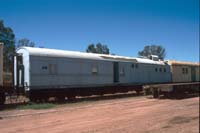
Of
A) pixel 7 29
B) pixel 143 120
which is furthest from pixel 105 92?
pixel 7 29

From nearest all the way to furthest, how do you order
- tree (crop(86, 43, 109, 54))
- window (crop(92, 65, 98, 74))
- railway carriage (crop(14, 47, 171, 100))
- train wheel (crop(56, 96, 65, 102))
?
1. railway carriage (crop(14, 47, 171, 100))
2. train wheel (crop(56, 96, 65, 102))
3. window (crop(92, 65, 98, 74))
4. tree (crop(86, 43, 109, 54))

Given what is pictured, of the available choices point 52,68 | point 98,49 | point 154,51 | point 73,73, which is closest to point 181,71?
point 73,73

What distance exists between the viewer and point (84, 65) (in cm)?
2047

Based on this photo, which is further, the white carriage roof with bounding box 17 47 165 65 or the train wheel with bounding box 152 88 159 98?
the train wheel with bounding box 152 88 159 98

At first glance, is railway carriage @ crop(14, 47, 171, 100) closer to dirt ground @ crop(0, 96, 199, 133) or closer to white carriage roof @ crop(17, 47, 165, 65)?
white carriage roof @ crop(17, 47, 165, 65)

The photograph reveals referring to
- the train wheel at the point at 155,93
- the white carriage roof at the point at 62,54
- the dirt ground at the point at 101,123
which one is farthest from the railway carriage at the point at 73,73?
the dirt ground at the point at 101,123

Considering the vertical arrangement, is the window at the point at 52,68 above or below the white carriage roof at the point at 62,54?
below

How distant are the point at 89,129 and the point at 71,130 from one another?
1.93ft

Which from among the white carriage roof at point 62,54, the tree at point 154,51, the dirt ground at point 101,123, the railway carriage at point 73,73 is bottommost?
the dirt ground at point 101,123

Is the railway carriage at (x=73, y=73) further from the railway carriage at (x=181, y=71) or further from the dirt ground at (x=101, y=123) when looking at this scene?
the dirt ground at (x=101, y=123)

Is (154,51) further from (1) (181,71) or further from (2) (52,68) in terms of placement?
(2) (52,68)

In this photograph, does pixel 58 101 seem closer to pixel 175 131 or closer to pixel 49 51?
pixel 49 51

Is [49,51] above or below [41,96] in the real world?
above

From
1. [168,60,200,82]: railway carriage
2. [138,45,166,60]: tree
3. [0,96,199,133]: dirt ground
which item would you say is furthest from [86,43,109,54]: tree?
[0,96,199,133]: dirt ground
